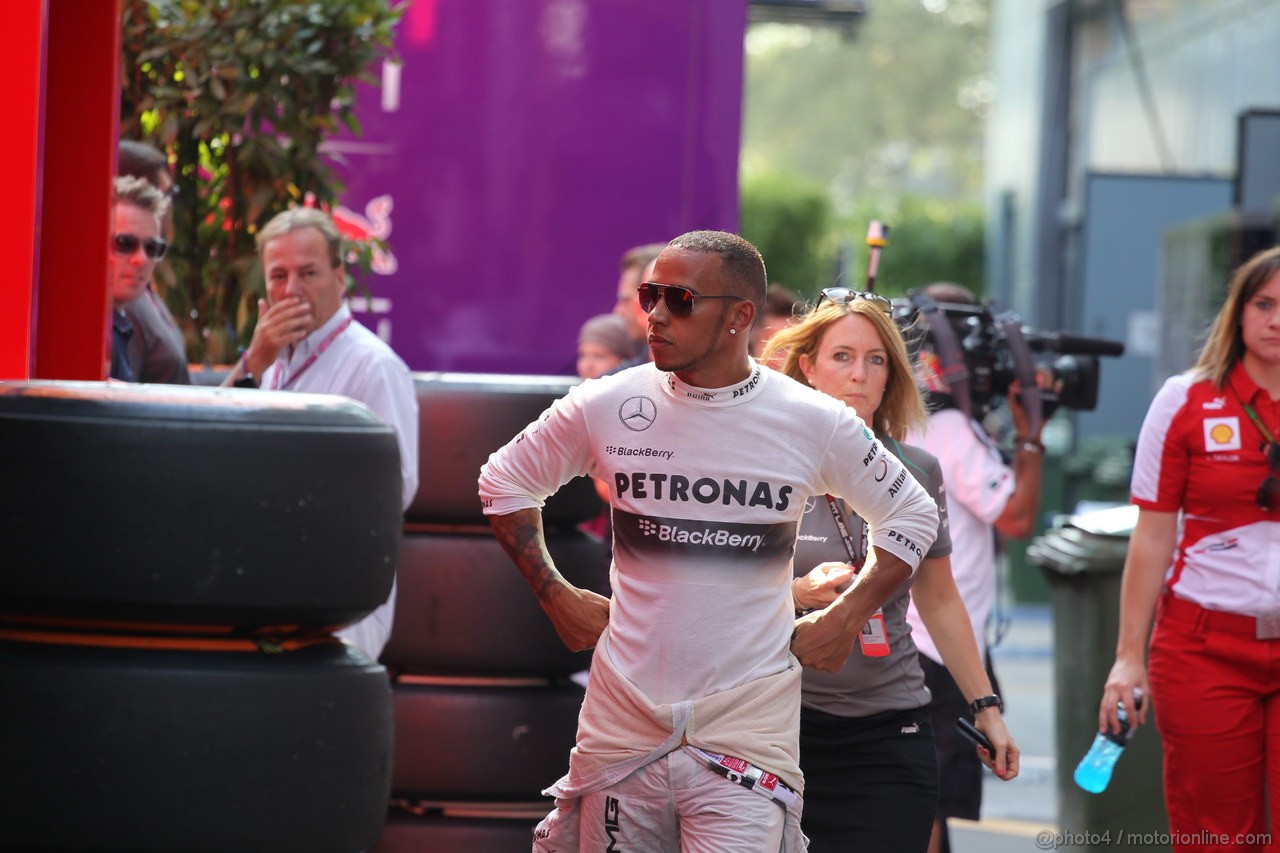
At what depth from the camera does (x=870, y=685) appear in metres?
4.43

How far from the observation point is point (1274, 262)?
5.30 meters

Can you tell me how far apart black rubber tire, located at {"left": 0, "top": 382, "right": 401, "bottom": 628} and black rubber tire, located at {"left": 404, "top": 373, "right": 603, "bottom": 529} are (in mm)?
2528

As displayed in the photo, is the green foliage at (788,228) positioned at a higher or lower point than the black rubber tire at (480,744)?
higher

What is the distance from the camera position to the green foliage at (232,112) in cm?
673

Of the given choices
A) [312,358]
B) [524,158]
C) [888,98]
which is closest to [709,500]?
[312,358]

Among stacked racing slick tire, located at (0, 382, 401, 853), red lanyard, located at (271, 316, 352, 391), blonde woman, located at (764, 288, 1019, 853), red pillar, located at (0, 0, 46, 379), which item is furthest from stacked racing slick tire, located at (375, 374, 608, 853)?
stacked racing slick tire, located at (0, 382, 401, 853)

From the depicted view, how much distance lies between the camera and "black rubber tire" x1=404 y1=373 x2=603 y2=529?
5.59 meters

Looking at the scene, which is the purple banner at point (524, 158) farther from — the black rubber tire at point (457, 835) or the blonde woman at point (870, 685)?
the blonde woman at point (870, 685)

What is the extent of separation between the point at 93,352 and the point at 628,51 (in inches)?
189

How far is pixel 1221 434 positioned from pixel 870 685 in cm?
147

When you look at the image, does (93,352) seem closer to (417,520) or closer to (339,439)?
(339,439)

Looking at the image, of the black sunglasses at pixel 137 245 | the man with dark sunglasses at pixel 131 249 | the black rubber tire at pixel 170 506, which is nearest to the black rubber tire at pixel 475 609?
the man with dark sunglasses at pixel 131 249

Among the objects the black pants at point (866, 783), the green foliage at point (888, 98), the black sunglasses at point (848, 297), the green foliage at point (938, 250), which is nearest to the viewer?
the black pants at point (866, 783)

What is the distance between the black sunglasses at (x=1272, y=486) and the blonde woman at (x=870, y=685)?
1096 mm
